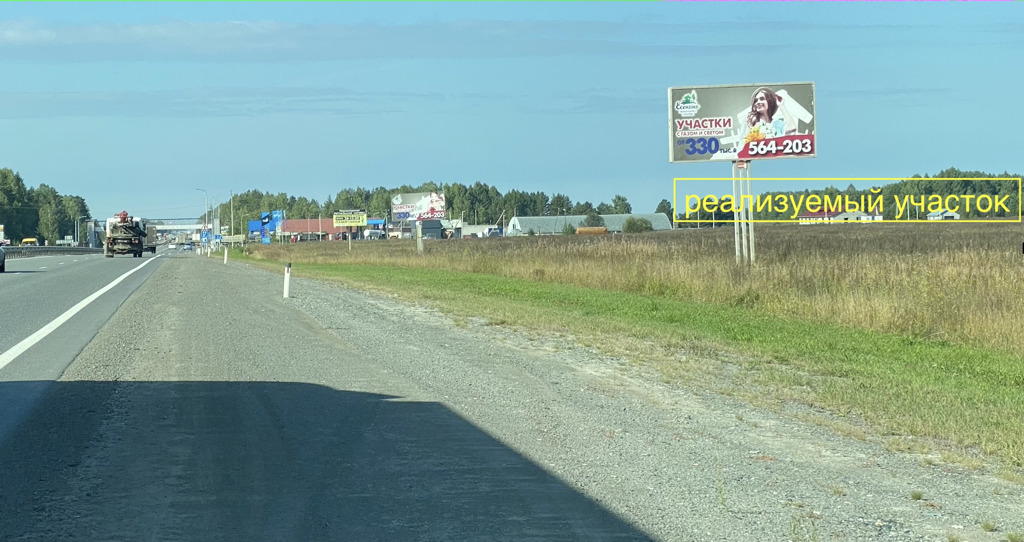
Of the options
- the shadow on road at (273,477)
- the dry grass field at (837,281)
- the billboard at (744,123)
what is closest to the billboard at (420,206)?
the dry grass field at (837,281)

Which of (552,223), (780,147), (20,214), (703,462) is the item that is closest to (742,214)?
(780,147)

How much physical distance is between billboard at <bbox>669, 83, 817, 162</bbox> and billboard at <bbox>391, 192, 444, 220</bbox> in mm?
69684

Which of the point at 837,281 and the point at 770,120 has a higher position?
the point at 770,120

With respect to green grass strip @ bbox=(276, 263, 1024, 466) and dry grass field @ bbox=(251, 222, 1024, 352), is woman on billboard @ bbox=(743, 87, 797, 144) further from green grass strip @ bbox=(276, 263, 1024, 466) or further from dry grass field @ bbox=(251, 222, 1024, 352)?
green grass strip @ bbox=(276, 263, 1024, 466)

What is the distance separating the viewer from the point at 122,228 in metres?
82.8

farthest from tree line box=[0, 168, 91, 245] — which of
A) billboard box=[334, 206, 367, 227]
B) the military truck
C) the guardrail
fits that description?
billboard box=[334, 206, 367, 227]

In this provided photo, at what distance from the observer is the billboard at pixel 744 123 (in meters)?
36.0

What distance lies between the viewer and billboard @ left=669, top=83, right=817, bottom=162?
36.0 meters

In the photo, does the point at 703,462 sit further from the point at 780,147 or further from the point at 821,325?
the point at 780,147

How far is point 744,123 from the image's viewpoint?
118 feet

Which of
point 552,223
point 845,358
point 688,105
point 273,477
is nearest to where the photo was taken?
point 273,477

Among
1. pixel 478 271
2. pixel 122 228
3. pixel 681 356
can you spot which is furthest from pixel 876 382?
pixel 122 228

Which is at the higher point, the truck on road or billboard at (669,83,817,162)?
billboard at (669,83,817,162)

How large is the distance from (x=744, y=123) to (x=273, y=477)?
1214 inches
